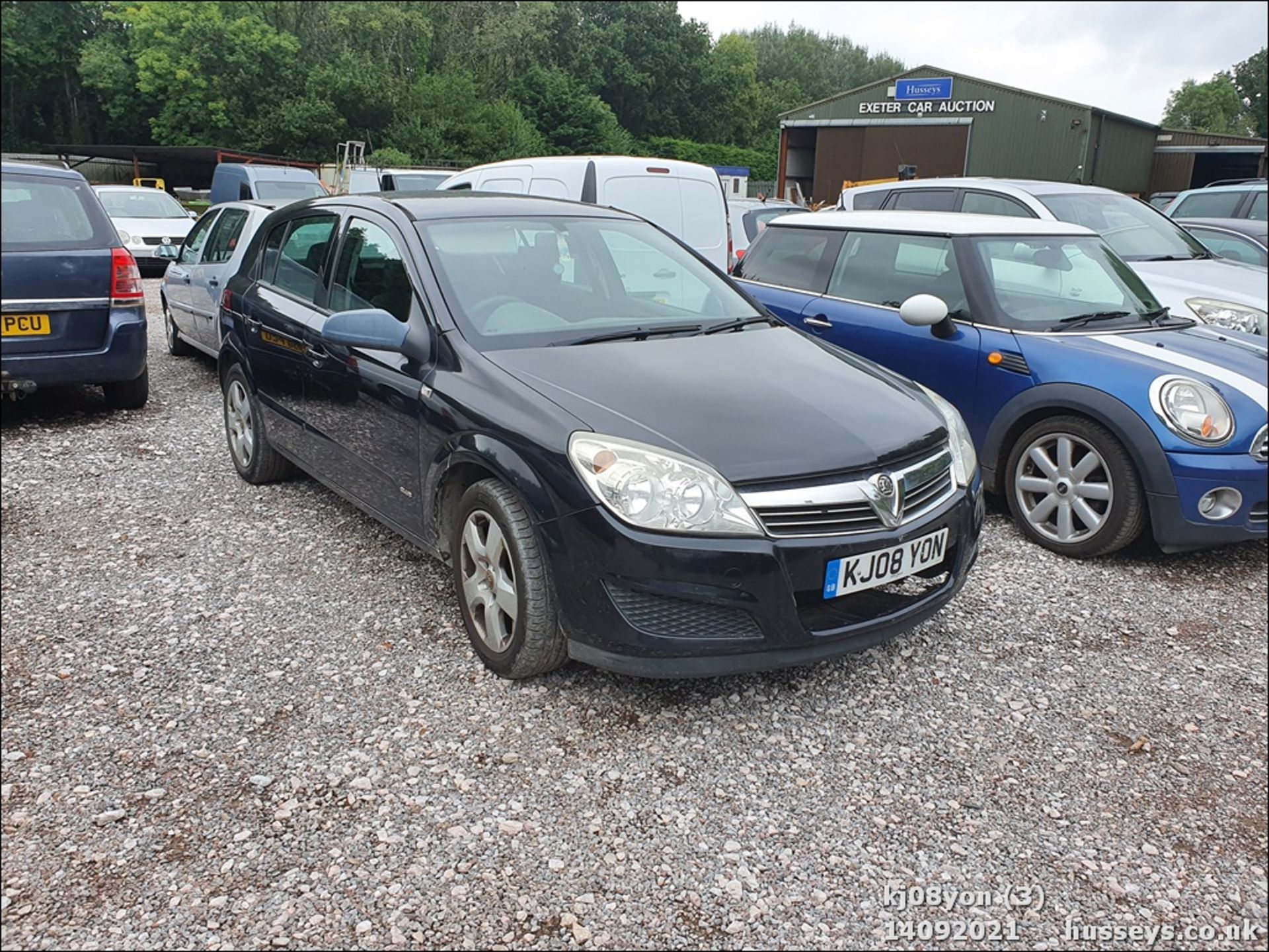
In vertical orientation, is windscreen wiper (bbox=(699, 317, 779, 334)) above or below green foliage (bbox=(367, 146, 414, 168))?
below

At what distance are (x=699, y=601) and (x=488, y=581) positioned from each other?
→ 823 mm

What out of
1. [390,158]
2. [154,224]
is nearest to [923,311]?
[154,224]

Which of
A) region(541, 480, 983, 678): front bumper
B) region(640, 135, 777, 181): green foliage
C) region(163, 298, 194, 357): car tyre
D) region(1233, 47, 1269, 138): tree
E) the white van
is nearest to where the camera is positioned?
region(1233, 47, 1269, 138): tree

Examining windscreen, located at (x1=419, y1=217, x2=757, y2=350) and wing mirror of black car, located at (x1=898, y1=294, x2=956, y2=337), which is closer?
windscreen, located at (x1=419, y1=217, x2=757, y2=350)

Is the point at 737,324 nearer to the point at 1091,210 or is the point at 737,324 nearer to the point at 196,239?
the point at 1091,210

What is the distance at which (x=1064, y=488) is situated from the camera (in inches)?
169

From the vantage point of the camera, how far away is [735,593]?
8.67 ft

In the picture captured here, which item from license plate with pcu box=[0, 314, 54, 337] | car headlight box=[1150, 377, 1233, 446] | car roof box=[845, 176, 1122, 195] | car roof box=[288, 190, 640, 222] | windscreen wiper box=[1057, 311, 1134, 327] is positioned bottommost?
car headlight box=[1150, 377, 1233, 446]

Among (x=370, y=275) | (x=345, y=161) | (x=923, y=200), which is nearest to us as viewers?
(x=370, y=275)

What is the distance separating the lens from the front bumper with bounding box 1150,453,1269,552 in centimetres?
346

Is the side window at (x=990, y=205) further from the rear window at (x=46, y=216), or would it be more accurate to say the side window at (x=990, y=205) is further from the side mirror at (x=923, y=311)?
the rear window at (x=46, y=216)

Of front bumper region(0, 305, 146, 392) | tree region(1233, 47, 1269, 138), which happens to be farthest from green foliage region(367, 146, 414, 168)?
tree region(1233, 47, 1269, 138)

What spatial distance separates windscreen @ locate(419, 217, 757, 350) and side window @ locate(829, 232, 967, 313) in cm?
149

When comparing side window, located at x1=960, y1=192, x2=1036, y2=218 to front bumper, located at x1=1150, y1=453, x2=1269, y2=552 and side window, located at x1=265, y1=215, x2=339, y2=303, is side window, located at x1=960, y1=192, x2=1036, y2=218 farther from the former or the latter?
side window, located at x1=265, y1=215, x2=339, y2=303
